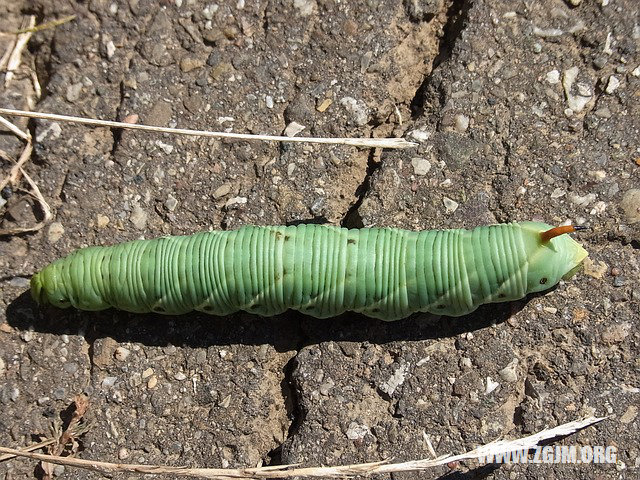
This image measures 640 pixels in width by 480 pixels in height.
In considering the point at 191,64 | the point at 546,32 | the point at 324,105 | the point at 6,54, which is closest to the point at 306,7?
the point at 324,105

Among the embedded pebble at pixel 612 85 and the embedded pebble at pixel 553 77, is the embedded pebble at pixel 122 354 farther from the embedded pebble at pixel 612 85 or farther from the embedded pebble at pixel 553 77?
the embedded pebble at pixel 612 85

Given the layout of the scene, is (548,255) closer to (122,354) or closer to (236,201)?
(236,201)

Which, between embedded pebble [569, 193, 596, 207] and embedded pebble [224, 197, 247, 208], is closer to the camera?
embedded pebble [569, 193, 596, 207]

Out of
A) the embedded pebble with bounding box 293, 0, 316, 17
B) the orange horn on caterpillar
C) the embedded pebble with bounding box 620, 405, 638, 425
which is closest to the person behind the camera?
the orange horn on caterpillar

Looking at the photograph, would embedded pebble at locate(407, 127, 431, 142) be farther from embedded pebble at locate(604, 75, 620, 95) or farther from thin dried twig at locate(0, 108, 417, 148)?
embedded pebble at locate(604, 75, 620, 95)

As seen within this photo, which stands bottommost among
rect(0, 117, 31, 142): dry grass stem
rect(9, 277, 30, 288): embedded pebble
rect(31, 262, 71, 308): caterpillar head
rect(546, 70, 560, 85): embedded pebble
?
rect(31, 262, 71, 308): caterpillar head

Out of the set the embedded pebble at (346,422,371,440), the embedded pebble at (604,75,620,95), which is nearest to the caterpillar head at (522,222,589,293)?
the embedded pebble at (604,75,620,95)

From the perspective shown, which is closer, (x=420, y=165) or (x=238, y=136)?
(x=238, y=136)

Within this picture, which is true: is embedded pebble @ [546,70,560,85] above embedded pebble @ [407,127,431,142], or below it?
above
